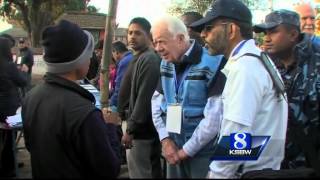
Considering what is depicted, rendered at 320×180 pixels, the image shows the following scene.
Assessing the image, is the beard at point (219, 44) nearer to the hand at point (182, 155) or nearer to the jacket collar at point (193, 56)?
the jacket collar at point (193, 56)

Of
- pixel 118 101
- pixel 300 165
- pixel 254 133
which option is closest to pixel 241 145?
pixel 254 133

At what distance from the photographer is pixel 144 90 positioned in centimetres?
453

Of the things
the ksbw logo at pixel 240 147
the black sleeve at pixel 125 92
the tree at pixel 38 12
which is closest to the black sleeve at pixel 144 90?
the black sleeve at pixel 125 92

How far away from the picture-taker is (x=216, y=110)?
11.3 ft

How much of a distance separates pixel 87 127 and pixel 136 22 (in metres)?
2.95

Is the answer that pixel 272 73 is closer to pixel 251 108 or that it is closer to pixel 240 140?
pixel 251 108

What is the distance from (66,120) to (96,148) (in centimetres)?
21

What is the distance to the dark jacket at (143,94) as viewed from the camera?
4.52 m

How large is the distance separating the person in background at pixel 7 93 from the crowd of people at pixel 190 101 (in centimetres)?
213

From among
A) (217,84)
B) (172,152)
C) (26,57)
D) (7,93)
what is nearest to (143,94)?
(172,152)

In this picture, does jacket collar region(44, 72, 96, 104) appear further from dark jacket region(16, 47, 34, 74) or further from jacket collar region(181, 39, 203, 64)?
dark jacket region(16, 47, 34, 74)

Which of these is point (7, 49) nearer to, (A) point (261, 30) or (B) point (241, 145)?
(A) point (261, 30)

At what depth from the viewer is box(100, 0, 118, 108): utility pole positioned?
3670mm

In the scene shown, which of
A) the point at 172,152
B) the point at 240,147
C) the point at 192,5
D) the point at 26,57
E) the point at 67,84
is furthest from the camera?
the point at 192,5
